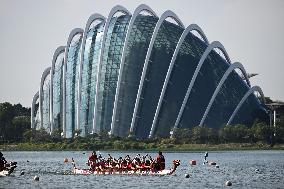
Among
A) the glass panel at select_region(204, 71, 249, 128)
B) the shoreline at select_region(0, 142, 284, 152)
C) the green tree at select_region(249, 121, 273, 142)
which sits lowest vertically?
the shoreline at select_region(0, 142, 284, 152)

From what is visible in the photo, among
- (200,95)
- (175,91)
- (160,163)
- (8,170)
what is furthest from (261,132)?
(8,170)

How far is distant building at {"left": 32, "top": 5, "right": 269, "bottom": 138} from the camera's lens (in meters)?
164

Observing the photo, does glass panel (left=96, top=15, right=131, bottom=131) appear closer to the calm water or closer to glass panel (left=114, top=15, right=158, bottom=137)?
glass panel (left=114, top=15, right=158, bottom=137)

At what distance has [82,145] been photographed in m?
152

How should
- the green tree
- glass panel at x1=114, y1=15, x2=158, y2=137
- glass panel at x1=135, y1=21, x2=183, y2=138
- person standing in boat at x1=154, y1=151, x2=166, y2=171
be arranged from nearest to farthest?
person standing in boat at x1=154, y1=151, x2=166, y2=171 < the green tree < glass panel at x1=135, y1=21, x2=183, y2=138 < glass panel at x1=114, y1=15, x2=158, y2=137

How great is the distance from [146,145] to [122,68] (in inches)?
875

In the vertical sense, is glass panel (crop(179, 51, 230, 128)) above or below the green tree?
above

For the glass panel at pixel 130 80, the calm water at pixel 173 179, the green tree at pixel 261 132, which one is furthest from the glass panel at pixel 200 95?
the calm water at pixel 173 179

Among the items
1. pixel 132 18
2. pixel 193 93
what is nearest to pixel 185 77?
pixel 193 93

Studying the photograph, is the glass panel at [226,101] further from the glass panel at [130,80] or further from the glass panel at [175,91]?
the glass panel at [130,80]

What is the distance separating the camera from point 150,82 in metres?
164

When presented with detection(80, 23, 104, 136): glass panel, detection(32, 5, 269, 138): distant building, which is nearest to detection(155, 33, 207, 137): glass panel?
detection(32, 5, 269, 138): distant building

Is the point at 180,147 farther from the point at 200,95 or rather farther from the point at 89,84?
the point at 89,84

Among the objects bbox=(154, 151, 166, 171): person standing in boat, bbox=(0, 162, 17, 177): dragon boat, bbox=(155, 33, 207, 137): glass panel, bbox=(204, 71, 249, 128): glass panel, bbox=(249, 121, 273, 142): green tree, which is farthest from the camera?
bbox=(204, 71, 249, 128): glass panel
